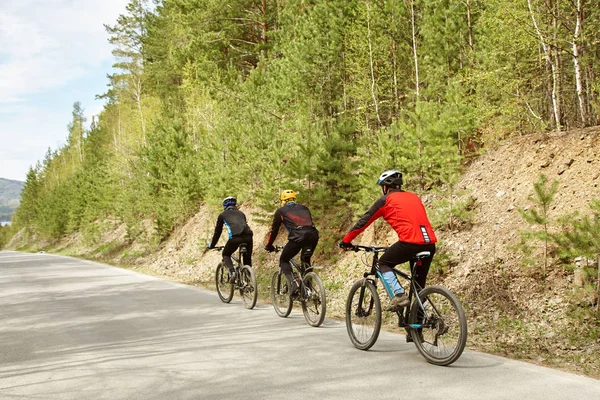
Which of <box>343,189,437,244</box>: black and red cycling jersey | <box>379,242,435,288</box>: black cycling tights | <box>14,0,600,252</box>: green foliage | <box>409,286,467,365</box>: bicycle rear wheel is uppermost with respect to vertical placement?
<box>14,0,600,252</box>: green foliage

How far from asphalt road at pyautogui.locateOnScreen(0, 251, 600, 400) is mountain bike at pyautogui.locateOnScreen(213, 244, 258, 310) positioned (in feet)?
1.77

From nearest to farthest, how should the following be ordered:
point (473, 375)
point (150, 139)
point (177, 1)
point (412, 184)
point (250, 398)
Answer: point (250, 398), point (473, 375), point (412, 184), point (150, 139), point (177, 1)

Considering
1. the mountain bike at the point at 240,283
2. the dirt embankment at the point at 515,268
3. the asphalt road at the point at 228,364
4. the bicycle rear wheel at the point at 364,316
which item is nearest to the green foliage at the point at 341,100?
the dirt embankment at the point at 515,268

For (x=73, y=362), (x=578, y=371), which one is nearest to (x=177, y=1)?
(x=73, y=362)

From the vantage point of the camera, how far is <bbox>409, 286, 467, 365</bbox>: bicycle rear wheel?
5.78 meters

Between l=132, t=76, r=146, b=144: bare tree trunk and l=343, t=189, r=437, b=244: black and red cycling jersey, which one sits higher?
l=132, t=76, r=146, b=144: bare tree trunk

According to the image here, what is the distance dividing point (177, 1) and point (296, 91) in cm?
1674

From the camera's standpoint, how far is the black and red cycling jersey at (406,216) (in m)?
6.17

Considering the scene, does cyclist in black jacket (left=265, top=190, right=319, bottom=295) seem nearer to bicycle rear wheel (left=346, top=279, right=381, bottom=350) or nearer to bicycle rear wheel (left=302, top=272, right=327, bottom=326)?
bicycle rear wheel (left=302, top=272, right=327, bottom=326)

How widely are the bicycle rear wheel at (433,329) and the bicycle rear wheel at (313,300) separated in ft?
7.84

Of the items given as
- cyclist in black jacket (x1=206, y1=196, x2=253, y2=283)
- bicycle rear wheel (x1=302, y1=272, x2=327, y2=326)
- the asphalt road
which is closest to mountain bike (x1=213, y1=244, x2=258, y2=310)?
cyclist in black jacket (x1=206, y1=196, x2=253, y2=283)

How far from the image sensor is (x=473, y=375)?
5418mm

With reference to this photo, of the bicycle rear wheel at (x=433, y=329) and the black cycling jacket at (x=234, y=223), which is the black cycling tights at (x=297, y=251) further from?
the bicycle rear wheel at (x=433, y=329)

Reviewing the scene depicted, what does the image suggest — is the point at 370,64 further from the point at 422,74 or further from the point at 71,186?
the point at 71,186
